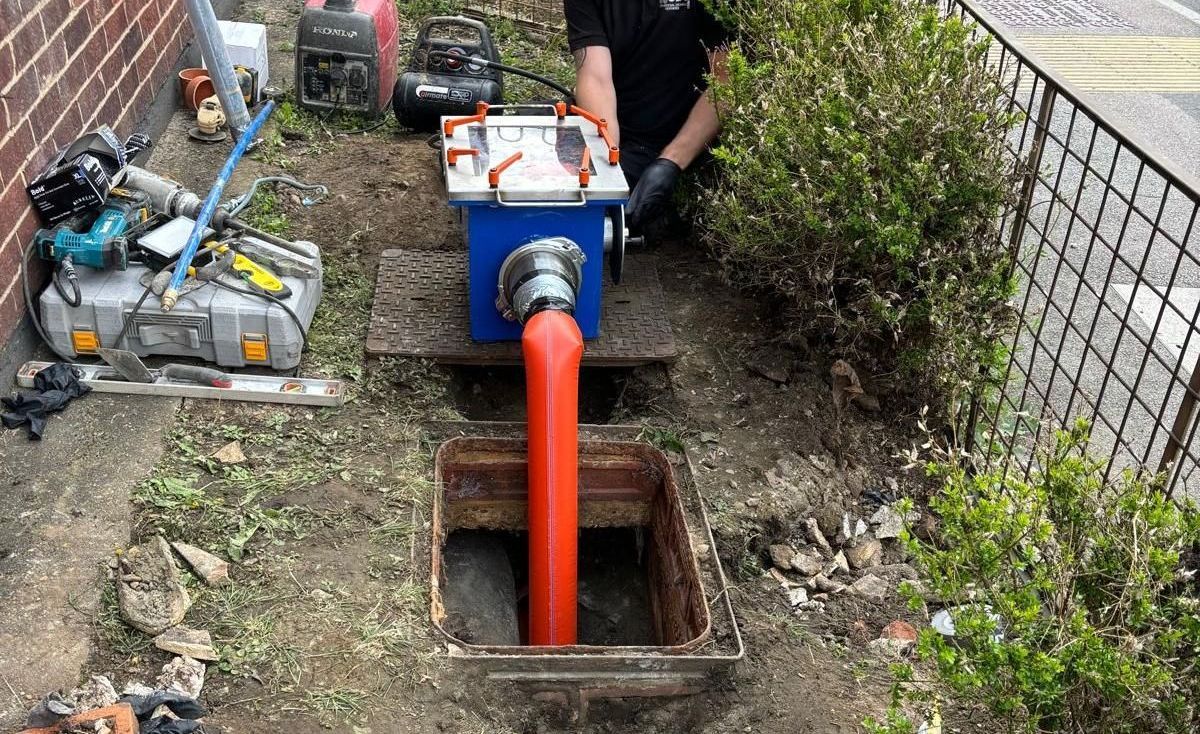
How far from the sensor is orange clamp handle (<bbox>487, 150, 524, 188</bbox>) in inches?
134

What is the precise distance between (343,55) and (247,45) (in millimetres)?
460

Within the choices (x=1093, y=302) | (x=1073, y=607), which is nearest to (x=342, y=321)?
(x=1073, y=607)

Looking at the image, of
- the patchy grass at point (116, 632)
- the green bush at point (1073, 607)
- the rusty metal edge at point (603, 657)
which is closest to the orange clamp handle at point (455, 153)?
the rusty metal edge at point (603, 657)

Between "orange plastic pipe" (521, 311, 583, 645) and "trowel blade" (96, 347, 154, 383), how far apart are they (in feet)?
4.04

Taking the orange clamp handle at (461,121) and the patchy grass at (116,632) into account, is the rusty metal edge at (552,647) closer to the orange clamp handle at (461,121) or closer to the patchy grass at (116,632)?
the patchy grass at (116,632)

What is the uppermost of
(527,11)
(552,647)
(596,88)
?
(596,88)

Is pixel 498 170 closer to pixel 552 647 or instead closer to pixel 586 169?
pixel 586 169

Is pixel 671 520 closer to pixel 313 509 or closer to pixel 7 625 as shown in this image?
pixel 313 509

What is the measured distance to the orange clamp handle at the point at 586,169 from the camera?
346cm

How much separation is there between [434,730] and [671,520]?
3.70ft

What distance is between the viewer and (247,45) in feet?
17.4

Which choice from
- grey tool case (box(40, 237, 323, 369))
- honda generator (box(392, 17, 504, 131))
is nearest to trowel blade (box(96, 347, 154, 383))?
grey tool case (box(40, 237, 323, 369))

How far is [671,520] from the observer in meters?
3.43

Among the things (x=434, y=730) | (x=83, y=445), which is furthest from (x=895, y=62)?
(x=83, y=445)
